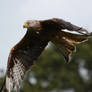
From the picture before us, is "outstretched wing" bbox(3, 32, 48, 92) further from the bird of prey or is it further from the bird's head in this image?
the bird's head

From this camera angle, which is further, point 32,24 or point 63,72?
point 63,72

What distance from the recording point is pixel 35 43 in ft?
39.3

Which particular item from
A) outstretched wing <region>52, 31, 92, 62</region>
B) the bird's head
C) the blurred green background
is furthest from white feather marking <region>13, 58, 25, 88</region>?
the blurred green background

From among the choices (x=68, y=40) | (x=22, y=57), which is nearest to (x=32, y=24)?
(x=68, y=40)

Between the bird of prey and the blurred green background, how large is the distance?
23.6 m

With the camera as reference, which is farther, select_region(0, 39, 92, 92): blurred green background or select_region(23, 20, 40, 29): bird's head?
select_region(0, 39, 92, 92): blurred green background

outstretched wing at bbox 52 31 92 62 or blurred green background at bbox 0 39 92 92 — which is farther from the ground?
outstretched wing at bbox 52 31 92 62

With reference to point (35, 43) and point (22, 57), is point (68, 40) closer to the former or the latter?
point (35, 43)

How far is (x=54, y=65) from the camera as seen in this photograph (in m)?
40.5

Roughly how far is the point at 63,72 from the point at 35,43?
27.8m

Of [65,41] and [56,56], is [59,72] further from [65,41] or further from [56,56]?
[65,41]

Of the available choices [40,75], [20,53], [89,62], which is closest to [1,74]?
[40,75]

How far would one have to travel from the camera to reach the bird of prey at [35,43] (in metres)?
10.9

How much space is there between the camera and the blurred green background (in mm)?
37094
